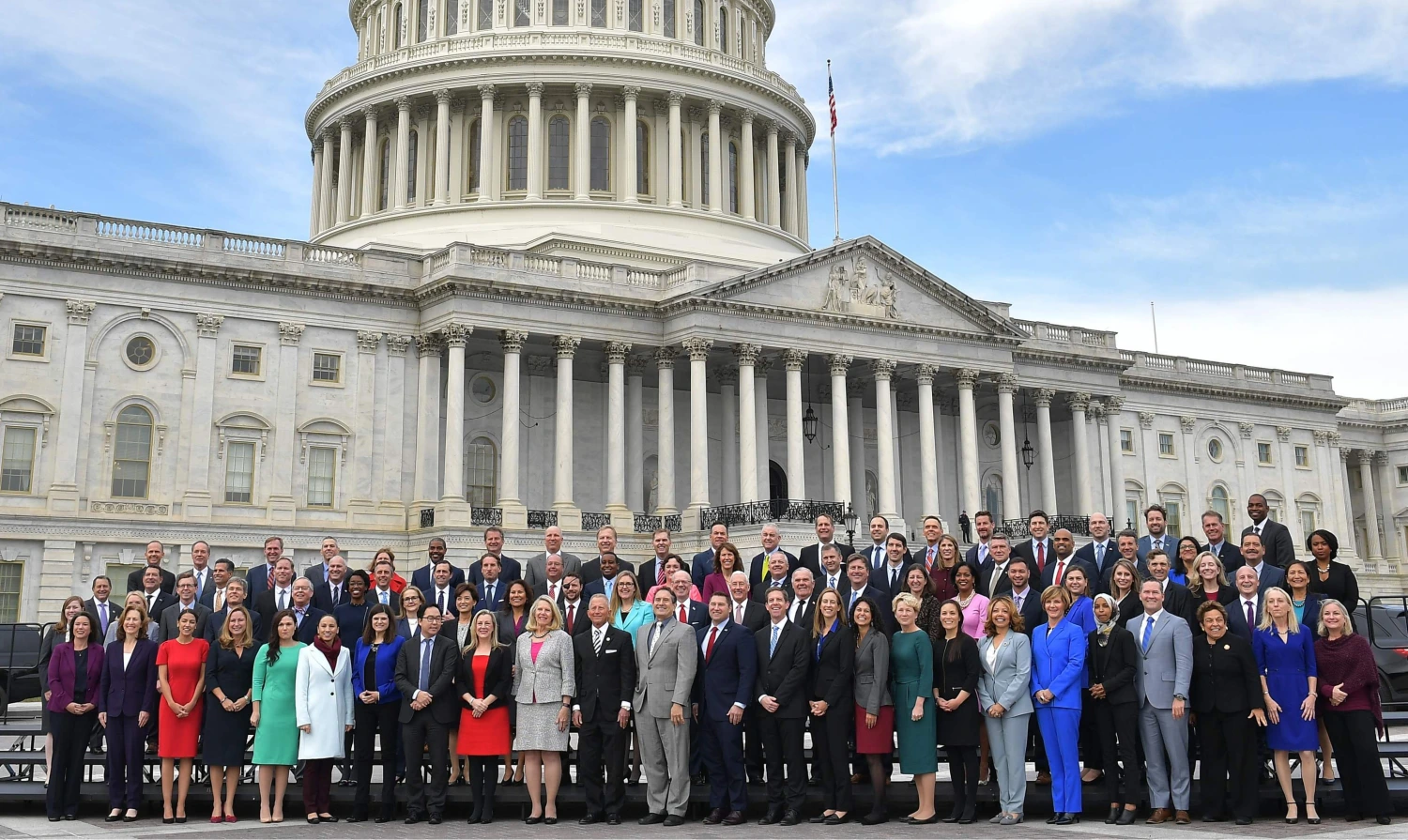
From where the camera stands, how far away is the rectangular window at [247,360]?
145 feet

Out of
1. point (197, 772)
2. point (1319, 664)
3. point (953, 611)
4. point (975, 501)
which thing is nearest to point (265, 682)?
point (197, 772)

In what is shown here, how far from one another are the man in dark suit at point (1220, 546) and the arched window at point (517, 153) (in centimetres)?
4617

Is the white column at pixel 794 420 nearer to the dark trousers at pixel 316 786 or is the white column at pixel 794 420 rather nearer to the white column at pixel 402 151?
the white column at pixel 402 151

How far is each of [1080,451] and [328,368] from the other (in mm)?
30465

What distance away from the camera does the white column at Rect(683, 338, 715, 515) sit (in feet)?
155

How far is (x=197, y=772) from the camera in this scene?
17625 mm

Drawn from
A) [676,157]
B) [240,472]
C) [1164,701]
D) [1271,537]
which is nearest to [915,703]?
[1164,701]

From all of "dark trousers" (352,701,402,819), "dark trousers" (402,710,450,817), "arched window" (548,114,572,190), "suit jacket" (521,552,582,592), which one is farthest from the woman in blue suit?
"arched window" (548,114,572,190)

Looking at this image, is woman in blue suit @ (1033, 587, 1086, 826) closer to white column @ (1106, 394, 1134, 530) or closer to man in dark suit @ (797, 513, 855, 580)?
man in dark suit @ (797, 513, 855, 580)

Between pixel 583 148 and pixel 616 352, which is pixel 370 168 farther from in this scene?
pixel 616 352

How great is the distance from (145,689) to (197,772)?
2.68m

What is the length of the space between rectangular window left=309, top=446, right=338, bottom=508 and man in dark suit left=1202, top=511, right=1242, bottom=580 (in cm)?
3253

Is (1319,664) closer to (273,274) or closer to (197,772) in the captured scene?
(197,772)

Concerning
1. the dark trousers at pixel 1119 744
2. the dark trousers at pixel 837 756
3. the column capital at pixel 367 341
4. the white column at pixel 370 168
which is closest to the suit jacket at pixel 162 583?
the dark trousers at pixel 837 756
